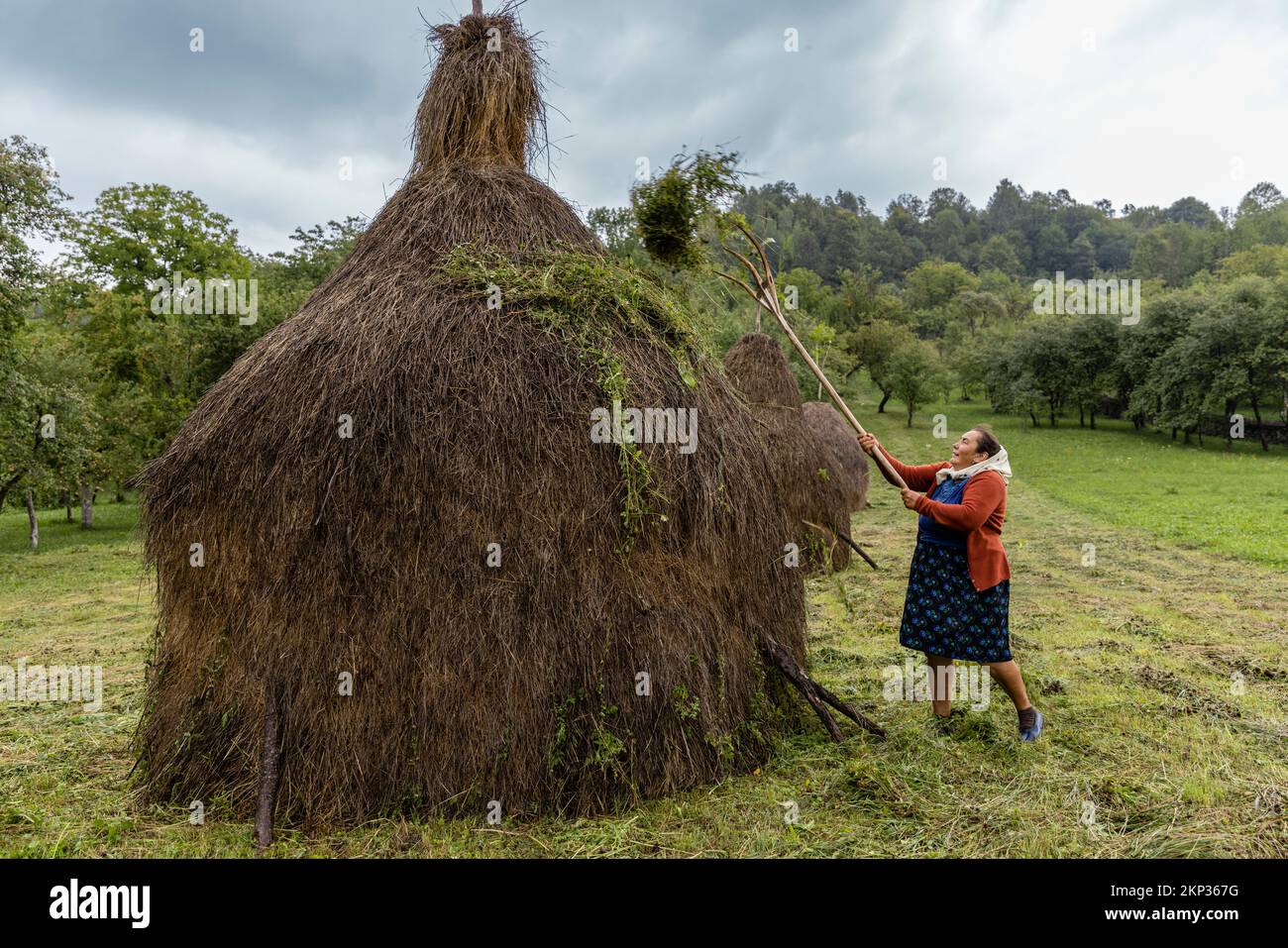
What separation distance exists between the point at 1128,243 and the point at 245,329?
130645 mm

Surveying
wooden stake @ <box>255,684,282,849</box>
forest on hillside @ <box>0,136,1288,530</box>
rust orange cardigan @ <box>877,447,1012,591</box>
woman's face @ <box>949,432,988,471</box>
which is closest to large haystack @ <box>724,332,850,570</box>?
forest on hillside @ <box>0,136,1288,530</box>

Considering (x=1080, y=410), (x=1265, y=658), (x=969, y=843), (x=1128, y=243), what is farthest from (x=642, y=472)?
(x=1128, y=243)

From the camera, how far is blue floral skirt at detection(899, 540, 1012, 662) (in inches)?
215

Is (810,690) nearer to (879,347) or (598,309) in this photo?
(598,309)

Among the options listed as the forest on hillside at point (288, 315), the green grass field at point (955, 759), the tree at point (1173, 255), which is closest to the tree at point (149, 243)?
the forest on hillside at point (288, 315)

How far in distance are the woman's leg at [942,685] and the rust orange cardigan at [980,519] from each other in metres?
0.89

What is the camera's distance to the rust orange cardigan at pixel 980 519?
5367mm

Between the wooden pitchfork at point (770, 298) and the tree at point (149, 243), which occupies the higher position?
the tree at point (149, 243)

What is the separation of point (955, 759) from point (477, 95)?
6285mm

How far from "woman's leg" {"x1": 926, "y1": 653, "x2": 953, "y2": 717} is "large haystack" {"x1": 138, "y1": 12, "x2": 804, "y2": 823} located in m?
1.64

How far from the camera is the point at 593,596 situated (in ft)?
15.6

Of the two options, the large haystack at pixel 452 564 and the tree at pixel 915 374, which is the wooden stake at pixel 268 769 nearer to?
the large haystack at pixel 452 564

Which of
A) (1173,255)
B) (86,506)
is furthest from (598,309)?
(1173,255)

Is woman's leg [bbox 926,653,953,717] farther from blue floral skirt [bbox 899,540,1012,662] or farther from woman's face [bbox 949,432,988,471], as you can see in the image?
woman's face [bbox 949,432,988,471]
